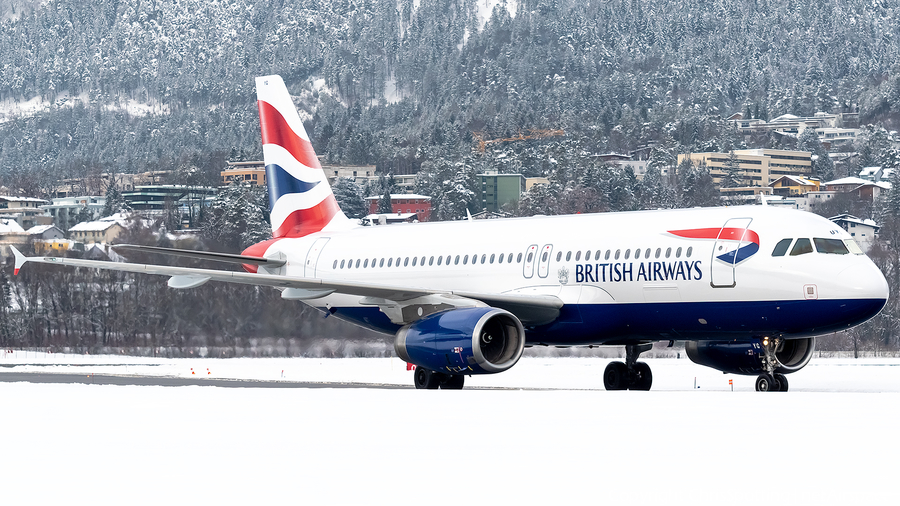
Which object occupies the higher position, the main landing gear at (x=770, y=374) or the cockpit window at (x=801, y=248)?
the cockpit window at (x=801, y=248)

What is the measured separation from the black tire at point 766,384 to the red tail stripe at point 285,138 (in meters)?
15.3

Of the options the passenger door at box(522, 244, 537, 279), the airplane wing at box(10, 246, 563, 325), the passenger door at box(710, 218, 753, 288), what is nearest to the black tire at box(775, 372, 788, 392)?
the passenger door at box(710, 218, 753, 288)

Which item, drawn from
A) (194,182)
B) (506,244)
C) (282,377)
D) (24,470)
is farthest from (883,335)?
(194,182)

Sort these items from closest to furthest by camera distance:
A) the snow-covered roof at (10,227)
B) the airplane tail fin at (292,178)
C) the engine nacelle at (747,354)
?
the engine nacelle at (747,354), the airplane tail fin at (292,178), the snow-covered roof at (10,227)

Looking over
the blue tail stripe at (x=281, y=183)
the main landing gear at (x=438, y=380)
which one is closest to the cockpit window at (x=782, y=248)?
the main landing gear at (x=438, y=380)

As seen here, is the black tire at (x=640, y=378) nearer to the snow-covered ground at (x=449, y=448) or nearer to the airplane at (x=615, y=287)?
the airplane at (x=615, y=287)

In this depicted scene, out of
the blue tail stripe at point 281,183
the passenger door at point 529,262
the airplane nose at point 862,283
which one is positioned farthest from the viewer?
the blue tail stripe at point 281,183

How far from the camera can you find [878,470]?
12000 mm

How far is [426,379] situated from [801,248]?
878cm

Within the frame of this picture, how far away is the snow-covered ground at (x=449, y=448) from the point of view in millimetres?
11000

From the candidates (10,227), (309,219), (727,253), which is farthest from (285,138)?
(10,227)

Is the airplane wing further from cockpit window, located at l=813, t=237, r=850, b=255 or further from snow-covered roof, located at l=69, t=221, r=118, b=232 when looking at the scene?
snow-covered roof, located at l=69, t=221, r=118, b=232

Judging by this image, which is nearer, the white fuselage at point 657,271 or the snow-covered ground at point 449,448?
the snow-covered ground at point 449,448

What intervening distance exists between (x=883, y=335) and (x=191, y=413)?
230ft
